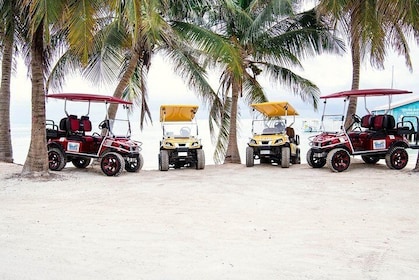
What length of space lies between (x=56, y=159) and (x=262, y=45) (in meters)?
7.85

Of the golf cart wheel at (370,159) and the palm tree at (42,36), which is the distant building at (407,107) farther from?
the palm tree at (42,36)

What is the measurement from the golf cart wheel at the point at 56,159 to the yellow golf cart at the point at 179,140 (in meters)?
2.78

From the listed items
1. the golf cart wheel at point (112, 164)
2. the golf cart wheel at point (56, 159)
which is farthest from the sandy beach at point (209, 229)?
the golf cart wheel at point (56, 159)

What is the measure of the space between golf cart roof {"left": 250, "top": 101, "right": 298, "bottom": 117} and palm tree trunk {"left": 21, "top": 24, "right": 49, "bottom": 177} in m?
6.56

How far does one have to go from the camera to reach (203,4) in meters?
13.8

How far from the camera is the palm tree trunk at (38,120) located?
10.1 meters

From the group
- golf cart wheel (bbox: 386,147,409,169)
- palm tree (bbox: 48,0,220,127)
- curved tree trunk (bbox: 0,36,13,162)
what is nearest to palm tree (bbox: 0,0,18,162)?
curved tree trunk (bbox: 0,36,13,162)

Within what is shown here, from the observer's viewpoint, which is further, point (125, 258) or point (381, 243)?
point (381, 243)

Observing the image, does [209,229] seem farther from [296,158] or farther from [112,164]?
[296,158]

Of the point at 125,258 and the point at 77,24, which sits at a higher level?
the point at 77,24

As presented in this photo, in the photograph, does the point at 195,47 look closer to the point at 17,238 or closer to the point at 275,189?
the point at 275,189

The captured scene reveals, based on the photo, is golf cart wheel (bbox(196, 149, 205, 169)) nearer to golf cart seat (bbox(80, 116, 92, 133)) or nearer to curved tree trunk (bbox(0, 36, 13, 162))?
golf cart seat (bbox(80, 116, 92, 133))

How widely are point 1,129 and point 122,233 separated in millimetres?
9607

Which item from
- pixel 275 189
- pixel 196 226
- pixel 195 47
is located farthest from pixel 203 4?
pixel 196 226
